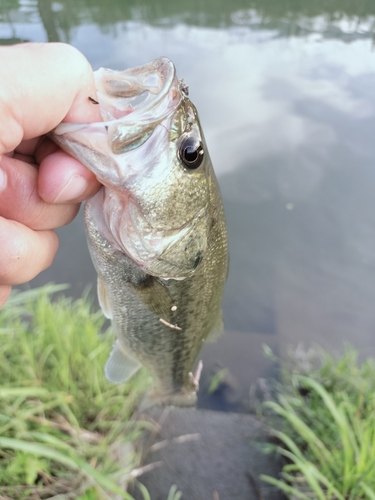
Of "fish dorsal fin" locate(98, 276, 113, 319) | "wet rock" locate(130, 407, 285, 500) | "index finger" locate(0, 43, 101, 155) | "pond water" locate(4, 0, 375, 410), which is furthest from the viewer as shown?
"pond water" locate(4, 0, 375, 410)

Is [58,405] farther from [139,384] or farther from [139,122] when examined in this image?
[139,122]

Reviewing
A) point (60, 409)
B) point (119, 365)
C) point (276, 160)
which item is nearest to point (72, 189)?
point (119, 365)

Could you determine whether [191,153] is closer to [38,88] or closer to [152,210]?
[152,210]

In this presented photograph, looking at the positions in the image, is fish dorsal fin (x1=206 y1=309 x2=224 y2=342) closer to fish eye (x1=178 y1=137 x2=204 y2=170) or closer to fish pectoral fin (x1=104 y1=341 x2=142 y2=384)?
fish pectoral fin (x1=104 y1=341 x2=142 y2=384)

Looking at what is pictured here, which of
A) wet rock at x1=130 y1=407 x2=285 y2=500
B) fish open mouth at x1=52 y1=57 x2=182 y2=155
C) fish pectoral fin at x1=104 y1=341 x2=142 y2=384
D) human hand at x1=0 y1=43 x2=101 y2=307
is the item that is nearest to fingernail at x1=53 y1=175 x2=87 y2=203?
human hand at x1=0 y1=43 x2=101 y2=307

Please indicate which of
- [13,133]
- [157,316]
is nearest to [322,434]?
[157,316]

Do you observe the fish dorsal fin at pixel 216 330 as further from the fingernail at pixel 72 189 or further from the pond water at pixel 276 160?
the pond water at pixel 276 160
